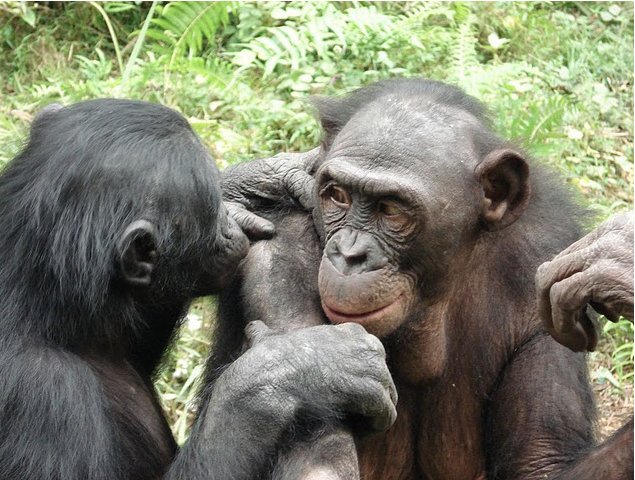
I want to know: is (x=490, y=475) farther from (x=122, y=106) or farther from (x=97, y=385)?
(x=122, y=106)

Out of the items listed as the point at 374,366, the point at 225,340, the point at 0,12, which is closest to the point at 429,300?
the point at 374,366

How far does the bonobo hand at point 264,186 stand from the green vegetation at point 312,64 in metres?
2.09

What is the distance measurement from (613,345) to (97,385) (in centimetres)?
402

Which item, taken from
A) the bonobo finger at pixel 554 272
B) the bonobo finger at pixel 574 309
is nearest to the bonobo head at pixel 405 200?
the bonobo finger at pixel 554 272

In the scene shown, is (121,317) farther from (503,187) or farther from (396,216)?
(503,187)

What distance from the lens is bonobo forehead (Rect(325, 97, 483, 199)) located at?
5.43 meters

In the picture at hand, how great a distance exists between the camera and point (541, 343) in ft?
19.0

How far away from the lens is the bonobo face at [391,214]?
5293 mm

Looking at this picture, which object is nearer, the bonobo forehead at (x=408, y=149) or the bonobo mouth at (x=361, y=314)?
the bonobo mouth at (x=361, y=314)

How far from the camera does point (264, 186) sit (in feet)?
19.9

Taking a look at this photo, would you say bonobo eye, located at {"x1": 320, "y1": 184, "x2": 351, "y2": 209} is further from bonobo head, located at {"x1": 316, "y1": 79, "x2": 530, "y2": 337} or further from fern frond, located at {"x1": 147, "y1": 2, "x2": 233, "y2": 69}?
fern frond, located at {"x1": 147, "y1": 2, "x2": 233, "y2": 69}

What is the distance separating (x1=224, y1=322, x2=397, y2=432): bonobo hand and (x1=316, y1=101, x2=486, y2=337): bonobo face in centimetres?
20

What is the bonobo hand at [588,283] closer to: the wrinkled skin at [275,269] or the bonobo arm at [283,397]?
the bonobo arm at [283,397]

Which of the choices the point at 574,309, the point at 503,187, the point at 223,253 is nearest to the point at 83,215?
the point at 223,253
